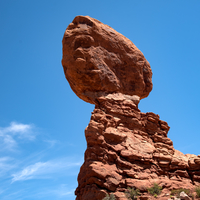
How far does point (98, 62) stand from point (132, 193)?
10231 millimetres

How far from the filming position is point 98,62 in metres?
20.6

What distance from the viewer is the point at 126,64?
72.8 ft

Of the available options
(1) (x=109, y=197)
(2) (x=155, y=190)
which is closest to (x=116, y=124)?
(2) (x=155, y=190)

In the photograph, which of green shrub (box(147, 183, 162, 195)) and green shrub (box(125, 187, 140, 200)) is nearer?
green shrub (box(125, 187, 140, 200))

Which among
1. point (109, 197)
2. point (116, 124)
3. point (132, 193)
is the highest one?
point (116, 124)

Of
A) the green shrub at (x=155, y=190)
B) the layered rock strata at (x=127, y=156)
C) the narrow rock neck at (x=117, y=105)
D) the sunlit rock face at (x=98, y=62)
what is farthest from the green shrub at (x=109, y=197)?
the sunlit rock face at (x=98, y=62)

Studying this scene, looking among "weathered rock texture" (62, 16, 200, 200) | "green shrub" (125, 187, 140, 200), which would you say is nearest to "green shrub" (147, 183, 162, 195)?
"weathered rock texture" (62, 16, 200, 200)

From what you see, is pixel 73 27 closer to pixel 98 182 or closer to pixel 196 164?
pixel 98 182

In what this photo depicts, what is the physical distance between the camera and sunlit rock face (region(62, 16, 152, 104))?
2039 cm

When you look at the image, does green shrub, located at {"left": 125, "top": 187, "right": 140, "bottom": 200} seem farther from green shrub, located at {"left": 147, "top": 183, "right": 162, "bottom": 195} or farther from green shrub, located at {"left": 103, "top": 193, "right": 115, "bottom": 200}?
green shrub, located at {"left": 103, "top": 193, "right": 115, "bottom": 200}

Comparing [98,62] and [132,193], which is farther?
[98,62]

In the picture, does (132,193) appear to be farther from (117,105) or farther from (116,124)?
(117,105)

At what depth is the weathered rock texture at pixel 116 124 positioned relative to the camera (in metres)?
16.0

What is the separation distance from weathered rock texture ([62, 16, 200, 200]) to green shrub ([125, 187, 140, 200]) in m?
0.34
